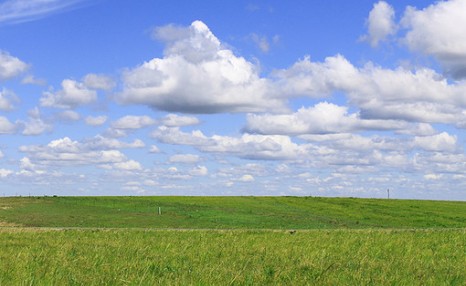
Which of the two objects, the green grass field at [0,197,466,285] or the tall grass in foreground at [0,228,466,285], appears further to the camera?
the green grass field at [0,197,466,285]

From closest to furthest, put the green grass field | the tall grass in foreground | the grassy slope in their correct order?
the tall grass in foreground, the green grass field, the grassy slope

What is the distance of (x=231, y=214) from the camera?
63188mm

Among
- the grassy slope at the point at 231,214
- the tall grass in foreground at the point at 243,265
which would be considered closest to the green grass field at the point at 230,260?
the tall grass in foreground at the point at 243,265

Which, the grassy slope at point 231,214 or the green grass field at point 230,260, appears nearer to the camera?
the green grass field at point 230,260

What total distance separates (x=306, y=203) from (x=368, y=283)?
72024 mm

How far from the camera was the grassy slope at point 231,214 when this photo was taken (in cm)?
5475

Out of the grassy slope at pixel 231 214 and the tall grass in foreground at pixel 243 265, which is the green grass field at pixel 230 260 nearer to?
the tall grass in foreground at pixel 243 265

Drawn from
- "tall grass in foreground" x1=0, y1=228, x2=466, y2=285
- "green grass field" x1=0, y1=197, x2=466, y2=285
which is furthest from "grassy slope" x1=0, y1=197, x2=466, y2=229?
"tall grass in foreground" x1=0, y1=228, x2=466, y2=285

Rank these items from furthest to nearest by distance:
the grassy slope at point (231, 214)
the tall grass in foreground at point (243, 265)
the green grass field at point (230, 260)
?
the grassy slope at point (231, 214)
the green grass field at point (230, 260)
the tall grass in foreground at point (243, 265)

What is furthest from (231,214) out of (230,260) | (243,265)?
(243,265)

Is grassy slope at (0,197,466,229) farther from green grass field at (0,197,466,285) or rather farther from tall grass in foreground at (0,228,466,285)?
tall grass in foreground at (0,228,466,285)

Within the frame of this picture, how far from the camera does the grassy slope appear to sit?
180 ft

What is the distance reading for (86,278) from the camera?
1396 centimetres

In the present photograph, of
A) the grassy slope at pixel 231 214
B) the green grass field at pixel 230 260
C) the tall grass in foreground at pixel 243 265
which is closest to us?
the tall grass in foreground at pixel 243 265
